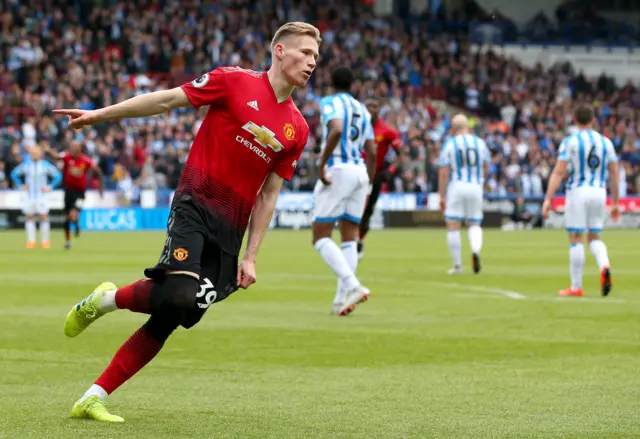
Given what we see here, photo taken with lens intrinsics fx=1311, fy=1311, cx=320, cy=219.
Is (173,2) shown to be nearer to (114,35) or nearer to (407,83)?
(114,35)

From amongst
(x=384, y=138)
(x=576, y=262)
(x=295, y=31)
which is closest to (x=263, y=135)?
(x=295, y=31)

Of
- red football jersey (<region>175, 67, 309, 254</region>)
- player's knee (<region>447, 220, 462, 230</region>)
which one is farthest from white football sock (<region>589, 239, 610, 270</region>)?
red football jersey (<region>175, 67, 309, 254</region>)

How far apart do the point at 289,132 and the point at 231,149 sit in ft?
1.22

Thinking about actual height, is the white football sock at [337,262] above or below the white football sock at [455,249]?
above

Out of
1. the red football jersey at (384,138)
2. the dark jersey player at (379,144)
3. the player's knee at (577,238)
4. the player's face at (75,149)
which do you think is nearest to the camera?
the player's knee at (577,238)

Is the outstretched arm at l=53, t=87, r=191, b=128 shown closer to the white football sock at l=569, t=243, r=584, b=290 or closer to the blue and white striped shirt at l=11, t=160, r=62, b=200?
the white football sock at l=569, t=243, r=584, b=290

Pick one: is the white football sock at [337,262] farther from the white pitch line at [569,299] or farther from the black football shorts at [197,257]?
the black football shorts at [197,257]

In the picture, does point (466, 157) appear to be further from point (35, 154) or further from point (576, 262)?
point (35, 154)

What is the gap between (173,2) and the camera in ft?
156

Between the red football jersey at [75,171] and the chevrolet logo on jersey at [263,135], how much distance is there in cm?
2290

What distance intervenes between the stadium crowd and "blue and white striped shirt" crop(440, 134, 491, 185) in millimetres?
12832

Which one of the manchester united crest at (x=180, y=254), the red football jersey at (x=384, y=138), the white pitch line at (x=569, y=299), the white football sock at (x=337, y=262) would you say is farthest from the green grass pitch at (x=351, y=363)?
the red football jersey at (x=384, y=138)

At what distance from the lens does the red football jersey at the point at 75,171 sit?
29.6 metres

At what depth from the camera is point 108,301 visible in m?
7.09
